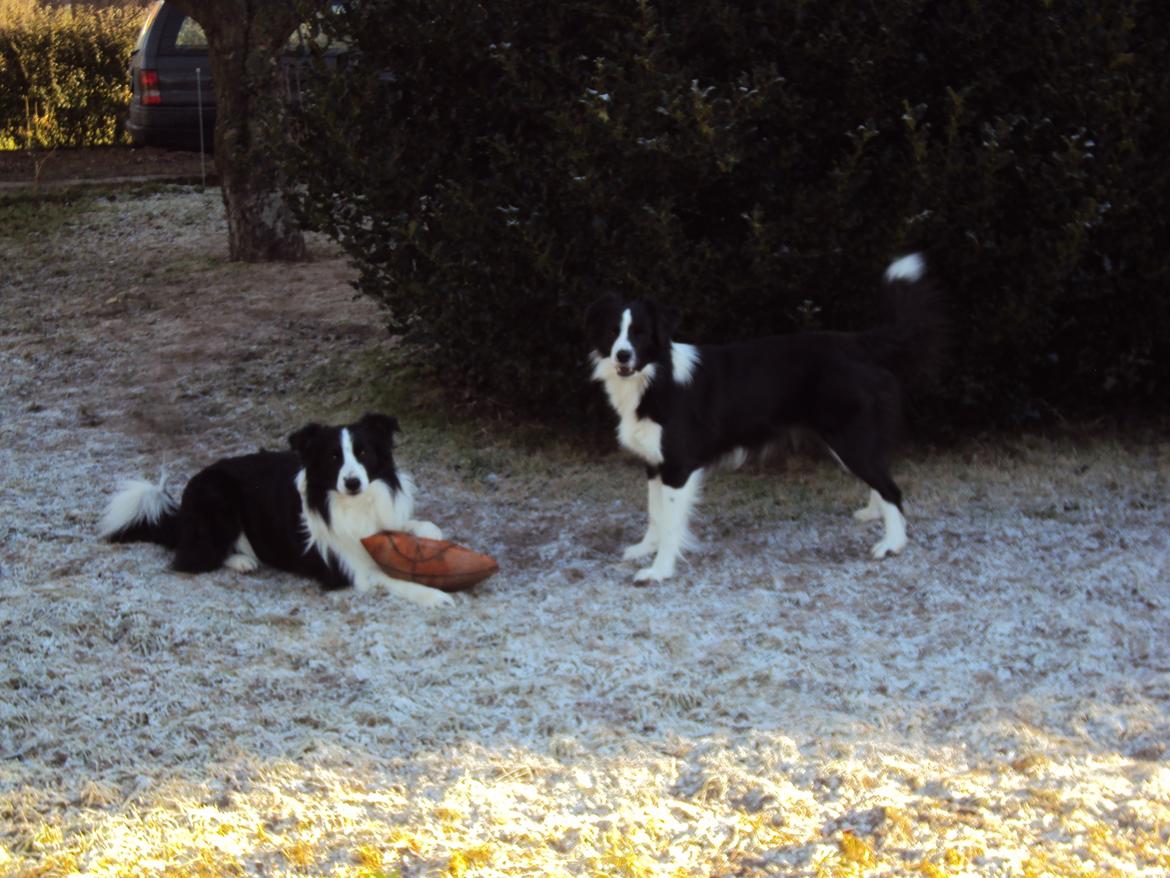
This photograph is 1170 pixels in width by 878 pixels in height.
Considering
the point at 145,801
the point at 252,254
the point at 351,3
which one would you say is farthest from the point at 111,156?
the point at 145,801

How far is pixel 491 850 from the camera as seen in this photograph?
3.88 m

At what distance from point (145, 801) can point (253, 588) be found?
208cm

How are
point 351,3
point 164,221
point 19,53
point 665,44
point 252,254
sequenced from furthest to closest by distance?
point 19,53 → point 164,221 → point 252,254 → point 351,3 → point 665,44

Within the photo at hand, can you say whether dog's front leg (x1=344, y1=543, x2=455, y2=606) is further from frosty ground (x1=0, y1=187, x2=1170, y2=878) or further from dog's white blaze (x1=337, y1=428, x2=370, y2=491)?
dog's white blaze (x1=337, y1=428, x2=370, y2=491)

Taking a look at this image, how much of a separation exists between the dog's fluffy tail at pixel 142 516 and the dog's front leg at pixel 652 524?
6.75ft

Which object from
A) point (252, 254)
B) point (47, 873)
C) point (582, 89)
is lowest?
point (47, 873)

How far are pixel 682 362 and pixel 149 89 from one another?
40.7 feet

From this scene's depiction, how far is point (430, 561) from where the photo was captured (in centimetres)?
599

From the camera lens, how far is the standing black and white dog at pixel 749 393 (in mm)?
6355

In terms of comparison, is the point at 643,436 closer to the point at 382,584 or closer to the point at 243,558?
the point at 382,584

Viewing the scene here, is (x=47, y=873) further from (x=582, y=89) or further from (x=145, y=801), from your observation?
(x=582, y=89)

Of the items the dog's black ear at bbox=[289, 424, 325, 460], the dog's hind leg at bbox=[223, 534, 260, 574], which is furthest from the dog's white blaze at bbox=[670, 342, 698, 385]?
the dog's hind leg at bbox=[223, 534, 260, 574]

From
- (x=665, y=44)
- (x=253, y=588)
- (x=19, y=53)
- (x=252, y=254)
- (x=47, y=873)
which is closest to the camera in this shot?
(x=47, y=873)

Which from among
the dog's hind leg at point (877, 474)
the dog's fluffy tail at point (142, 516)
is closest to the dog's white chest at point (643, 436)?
the dog's hind leg at point (877, 474)
